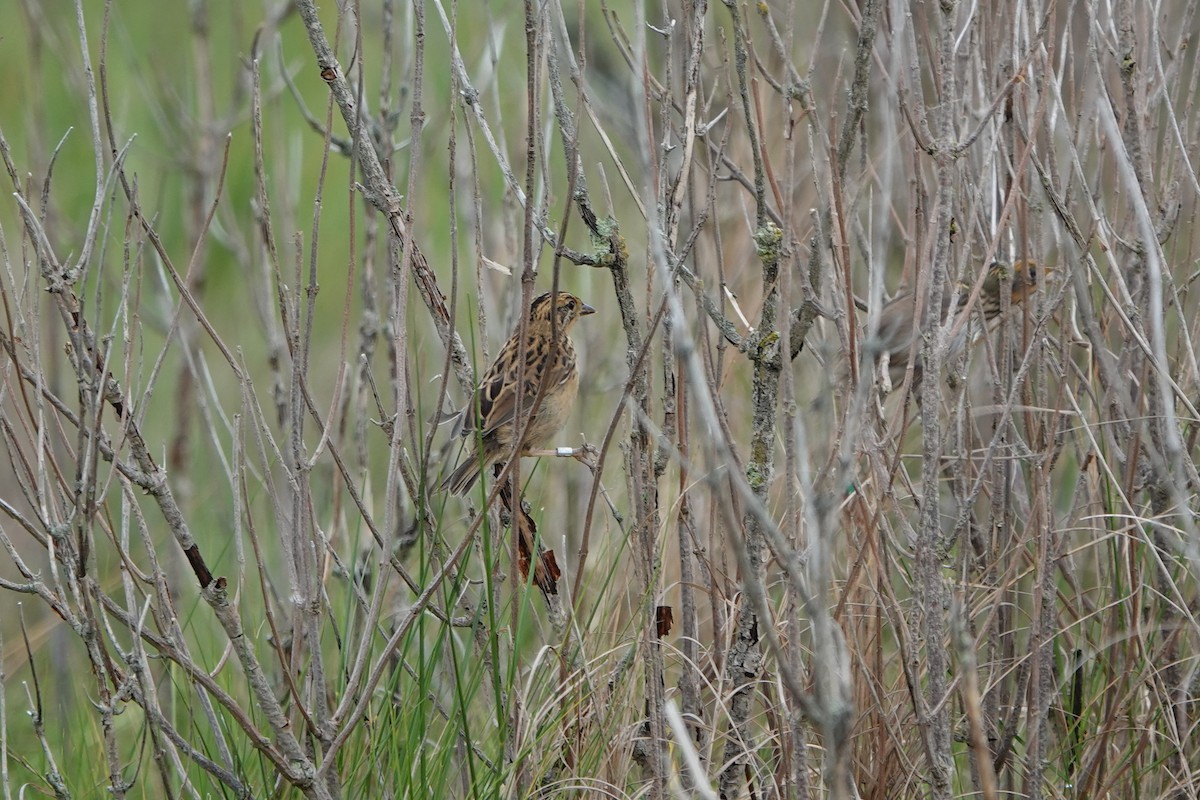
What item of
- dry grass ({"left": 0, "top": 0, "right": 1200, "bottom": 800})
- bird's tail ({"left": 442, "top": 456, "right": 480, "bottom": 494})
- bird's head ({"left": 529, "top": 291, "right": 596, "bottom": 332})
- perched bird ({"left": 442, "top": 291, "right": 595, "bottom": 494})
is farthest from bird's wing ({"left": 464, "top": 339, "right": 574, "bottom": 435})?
dry grass ({"left": 0, "top": 0, "right": 1200, "bottom": 800})

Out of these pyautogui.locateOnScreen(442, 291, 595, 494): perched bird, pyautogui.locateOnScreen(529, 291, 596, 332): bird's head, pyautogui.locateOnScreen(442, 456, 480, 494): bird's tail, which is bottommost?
pyautogui.locateOnScreen(442, 456, 480, 494): bird's tail

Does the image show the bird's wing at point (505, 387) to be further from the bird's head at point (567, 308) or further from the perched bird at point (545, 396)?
the bird's head at point (567, 308)

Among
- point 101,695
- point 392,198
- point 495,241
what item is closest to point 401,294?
point 392,198

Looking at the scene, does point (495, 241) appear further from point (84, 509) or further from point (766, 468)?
point (84, 509)

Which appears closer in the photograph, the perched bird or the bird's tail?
the bird's tail

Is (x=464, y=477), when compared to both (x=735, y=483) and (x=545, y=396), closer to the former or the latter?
(x=545, y=396)

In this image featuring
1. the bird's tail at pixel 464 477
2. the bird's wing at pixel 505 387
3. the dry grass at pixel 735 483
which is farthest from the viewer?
the bird's wing at pixel 505 387

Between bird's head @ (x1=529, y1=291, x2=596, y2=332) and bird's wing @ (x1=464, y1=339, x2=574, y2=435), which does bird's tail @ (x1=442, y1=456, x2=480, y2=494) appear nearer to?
bird's wing @ (x1=464, y1=339, x2=574, y2=435)

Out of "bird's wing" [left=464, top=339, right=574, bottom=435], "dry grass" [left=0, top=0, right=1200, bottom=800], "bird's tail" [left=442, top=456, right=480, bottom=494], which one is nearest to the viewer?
"dry grass" [left=0, top=0, right=1200, bottom=800]

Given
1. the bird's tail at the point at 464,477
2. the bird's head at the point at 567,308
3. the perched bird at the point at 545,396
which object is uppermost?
the bird's head at the point at 567,308

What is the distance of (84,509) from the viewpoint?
2.22 meters

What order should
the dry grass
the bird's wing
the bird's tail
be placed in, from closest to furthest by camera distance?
the dry grass
the bird's tail
the bird's wing

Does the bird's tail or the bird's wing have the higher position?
the bird's wing

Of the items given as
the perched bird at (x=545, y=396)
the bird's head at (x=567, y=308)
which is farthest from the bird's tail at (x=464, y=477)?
the bird's head at (x=567, y=308)
